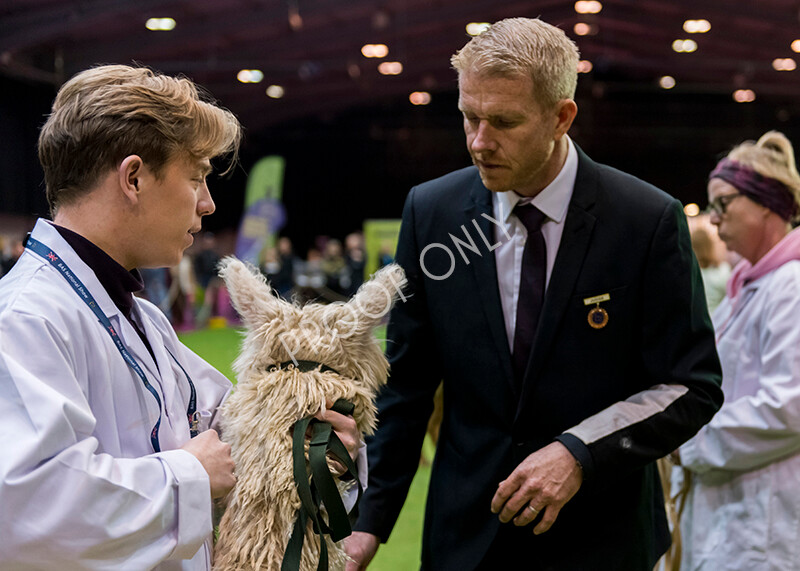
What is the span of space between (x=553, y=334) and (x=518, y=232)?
0.23 m

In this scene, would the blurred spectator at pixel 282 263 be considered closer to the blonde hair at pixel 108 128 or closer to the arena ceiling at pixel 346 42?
the arena ceiling at pixel 346 42

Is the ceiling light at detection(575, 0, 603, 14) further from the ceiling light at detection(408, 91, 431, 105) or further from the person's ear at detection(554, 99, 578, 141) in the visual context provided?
the person's ear at detection(554, 99, 578, 141)

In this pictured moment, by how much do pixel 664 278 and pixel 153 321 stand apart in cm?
95

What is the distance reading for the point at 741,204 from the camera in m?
2.25

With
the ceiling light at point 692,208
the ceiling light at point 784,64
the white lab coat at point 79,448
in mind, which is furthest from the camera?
the ceiling light at point 784,64

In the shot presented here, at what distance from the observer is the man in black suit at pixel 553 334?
1370 millimetres

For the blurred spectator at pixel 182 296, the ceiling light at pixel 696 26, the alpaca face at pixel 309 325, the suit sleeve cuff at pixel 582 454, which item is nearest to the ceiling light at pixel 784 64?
A: the ceiling light at pixel 696 26

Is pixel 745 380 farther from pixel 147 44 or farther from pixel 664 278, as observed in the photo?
pixel 147 44

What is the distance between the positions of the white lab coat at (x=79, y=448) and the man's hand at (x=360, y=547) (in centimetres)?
44

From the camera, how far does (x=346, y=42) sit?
21.7ft

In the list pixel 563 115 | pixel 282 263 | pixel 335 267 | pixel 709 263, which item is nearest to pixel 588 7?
pixel 709 263

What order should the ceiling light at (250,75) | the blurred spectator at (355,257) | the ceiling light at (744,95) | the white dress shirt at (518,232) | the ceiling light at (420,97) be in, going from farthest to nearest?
the blurred spectator at (355,257)
the ceiling light at (250,75)
the ceiling light at (420,97)
the ceiling light at (744,95)
the white dress shirt at (518,232)

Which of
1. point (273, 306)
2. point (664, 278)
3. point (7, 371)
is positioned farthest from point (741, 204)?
point (7, 371)

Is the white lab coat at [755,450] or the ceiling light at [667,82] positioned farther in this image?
the ceiling light at [667,82]
